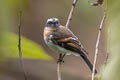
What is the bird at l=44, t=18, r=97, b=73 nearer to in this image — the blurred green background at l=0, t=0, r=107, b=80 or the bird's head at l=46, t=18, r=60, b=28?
the bird's head at l=46, t=18, r=60, b=28

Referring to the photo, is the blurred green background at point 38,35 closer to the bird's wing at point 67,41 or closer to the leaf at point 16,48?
the leaf at point 16,48

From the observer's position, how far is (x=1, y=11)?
1.25 metres

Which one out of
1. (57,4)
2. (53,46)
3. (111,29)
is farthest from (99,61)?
(111,29)

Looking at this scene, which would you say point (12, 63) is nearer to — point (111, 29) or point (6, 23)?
point (6, 23)

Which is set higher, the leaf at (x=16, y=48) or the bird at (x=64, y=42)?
the leaf at (x=16, y=48)

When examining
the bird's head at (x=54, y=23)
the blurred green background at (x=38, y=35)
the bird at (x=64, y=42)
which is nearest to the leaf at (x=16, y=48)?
the blurred green background at (x=38, y=35)

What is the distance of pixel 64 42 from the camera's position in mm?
2494

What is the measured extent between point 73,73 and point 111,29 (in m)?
2.55

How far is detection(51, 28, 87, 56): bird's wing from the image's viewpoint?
2395 millimetres

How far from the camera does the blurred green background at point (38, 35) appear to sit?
4.13 feet

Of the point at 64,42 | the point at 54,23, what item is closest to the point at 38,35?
the point at 54,23

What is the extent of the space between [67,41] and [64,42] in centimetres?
2

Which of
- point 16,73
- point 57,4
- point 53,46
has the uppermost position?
point 57,4

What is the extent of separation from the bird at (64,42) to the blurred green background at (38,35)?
0.34 ft
